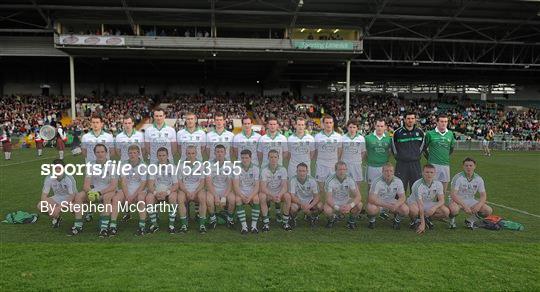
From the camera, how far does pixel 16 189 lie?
10680 millimetres

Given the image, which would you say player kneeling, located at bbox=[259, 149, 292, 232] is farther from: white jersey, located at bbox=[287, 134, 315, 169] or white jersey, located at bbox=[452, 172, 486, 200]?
white jersey, located at bbox=[452, 172, 486, 200]

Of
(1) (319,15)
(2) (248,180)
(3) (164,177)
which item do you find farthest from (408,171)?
(1) (319,15)

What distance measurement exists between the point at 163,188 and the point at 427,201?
4420 millimetres

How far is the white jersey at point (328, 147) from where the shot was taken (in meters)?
8.16

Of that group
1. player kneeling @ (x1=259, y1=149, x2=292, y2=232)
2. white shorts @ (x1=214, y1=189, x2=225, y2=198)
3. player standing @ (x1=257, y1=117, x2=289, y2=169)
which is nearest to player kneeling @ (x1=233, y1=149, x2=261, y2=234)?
player kneeling @ (x1=259, y1=149, x2=292, y2=232)

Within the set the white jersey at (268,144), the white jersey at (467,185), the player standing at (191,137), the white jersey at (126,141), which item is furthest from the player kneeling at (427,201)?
the white jersey at (126,141)

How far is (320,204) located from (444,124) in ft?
9.57

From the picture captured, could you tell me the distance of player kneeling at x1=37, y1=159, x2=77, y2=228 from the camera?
704 centimetres

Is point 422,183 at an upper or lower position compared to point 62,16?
lower

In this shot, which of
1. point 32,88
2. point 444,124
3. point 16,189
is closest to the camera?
point 444,124

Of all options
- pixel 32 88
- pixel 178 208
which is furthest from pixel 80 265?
pixel 32 88

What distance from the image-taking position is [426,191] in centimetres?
742

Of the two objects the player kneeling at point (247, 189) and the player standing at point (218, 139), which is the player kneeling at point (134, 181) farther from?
the player kneeling at point (247, 189)

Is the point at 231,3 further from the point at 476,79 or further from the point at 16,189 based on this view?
the point at 476,79
